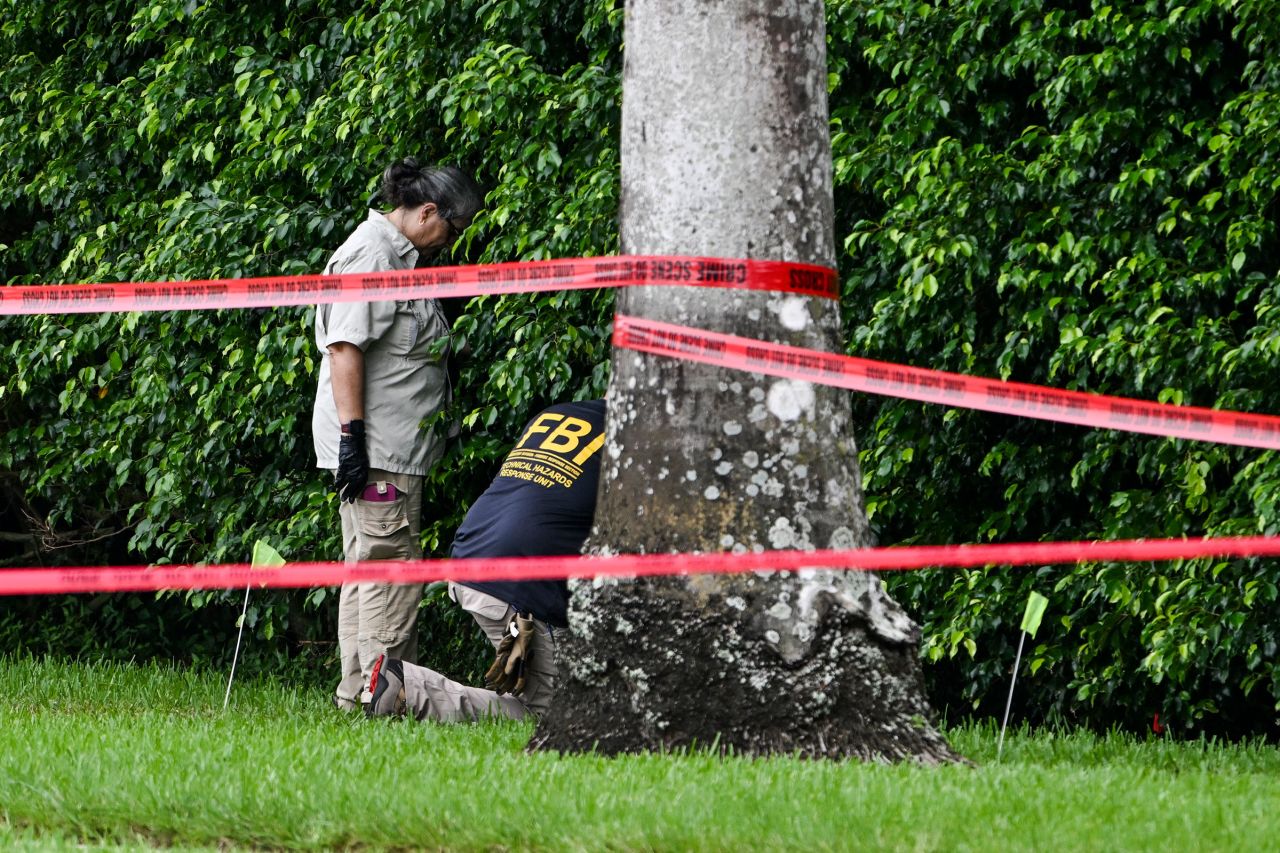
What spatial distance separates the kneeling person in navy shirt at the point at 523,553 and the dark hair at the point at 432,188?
1.02 m

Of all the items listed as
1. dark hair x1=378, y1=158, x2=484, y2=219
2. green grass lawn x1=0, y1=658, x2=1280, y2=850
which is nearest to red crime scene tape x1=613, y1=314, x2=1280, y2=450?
green grass lawn x1=0, y1=658, x2=1280, y2=850

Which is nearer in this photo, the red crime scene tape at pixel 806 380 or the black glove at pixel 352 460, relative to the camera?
the red crime scene tape at pixel 806 380

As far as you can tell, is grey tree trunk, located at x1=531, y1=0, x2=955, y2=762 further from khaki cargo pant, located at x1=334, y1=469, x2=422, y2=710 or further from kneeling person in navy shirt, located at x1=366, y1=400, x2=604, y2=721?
khaki cargo pant, located at x1=334, y1=469, x2=422, y2=710

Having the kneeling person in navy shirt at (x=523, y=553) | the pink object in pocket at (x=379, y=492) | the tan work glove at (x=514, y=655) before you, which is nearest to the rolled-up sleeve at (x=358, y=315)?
the pink object in pocket at (x=379, y=492)

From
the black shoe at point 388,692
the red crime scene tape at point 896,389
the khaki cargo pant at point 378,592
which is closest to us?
the red crime scene tape at point 896,389

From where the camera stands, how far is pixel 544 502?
6.30 meters

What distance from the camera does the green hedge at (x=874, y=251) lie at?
5672mm

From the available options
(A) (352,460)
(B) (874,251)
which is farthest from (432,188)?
(B) (874,251)

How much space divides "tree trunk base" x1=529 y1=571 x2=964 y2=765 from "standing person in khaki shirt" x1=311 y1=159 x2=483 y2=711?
2203 mm

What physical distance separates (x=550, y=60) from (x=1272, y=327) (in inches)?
131

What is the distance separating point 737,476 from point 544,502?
1560mm

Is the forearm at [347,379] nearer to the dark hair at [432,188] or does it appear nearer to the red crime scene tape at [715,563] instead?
the dark hair at [432,188]

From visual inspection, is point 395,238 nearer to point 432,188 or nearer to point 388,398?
point 432,188

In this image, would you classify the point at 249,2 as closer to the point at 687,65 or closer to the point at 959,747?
the point at 687,65
